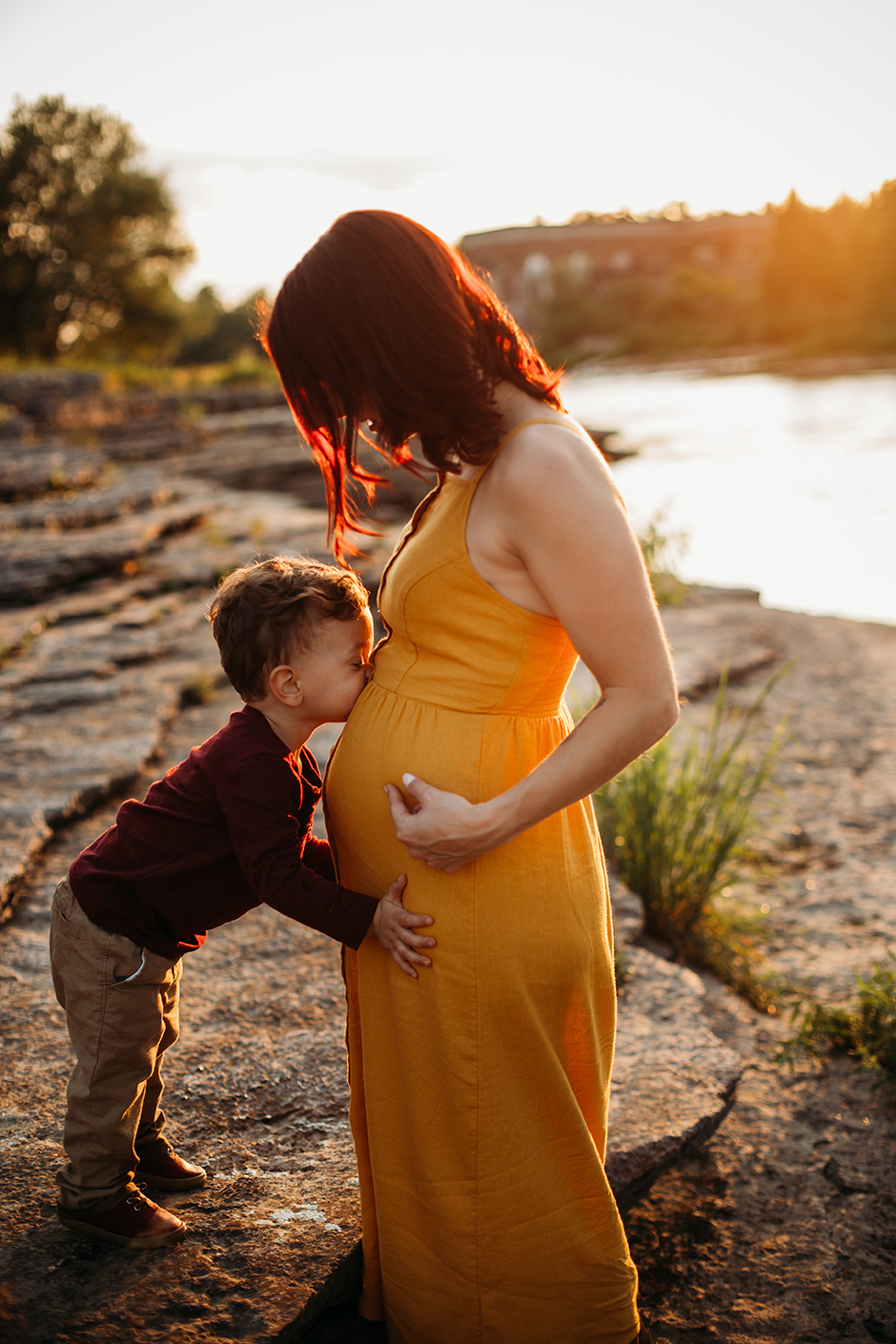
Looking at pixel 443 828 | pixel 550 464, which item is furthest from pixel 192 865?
pixel 550 464

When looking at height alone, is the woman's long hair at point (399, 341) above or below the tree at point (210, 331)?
below

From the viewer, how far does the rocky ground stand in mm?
1516

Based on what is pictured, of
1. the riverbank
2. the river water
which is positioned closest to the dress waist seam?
the river water

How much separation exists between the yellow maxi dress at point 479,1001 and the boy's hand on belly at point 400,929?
2 centimetres

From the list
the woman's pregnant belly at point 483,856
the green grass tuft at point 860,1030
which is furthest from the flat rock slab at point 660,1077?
the woman's pregnant belly at point 483,856

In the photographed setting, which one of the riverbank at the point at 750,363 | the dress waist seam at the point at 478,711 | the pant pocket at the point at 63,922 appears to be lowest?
the pant pocket at the point at 63,922

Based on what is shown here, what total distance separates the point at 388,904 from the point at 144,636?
4031 millimetres

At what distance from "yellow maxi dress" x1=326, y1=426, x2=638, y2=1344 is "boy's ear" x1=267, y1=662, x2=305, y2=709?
0.10 m

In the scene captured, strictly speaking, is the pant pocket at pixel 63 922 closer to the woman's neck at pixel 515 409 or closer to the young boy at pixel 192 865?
the young boy at pixel 192 865

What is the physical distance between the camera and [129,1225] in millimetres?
1517

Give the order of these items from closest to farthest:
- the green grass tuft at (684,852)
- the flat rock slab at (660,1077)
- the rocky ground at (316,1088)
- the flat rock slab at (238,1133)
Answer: the flat rock slab at (238,1133) → the rocky ground at (316,1088) → the flat rock slab at (660,1077) → the green grass tuft at (684,852)

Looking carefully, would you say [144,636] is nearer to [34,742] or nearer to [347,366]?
[34,742]

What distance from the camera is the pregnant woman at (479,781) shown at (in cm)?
122

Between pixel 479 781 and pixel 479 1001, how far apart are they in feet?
1.07
